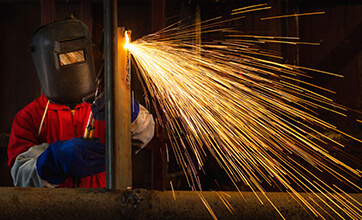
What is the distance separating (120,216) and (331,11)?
97.2 inches

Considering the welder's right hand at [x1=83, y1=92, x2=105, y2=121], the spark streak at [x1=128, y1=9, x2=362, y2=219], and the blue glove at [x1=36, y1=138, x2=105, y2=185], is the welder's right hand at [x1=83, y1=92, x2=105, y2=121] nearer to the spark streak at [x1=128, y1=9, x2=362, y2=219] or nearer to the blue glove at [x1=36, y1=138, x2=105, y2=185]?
the blue glove at [x1=36, y1=138, x2=105, y2=185]

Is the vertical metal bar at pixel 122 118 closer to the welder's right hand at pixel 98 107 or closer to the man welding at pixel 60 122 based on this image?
the welder's right hand at pixel 98 107

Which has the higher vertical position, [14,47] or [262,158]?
[14,47]

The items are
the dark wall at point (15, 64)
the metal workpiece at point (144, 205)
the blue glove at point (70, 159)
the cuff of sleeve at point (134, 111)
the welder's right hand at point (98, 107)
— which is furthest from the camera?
the dark wall at point (15, 64)

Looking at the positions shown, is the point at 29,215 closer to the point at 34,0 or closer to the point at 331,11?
the point at 34,0

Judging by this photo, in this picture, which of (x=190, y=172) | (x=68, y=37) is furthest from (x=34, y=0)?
(x=190, y=172)

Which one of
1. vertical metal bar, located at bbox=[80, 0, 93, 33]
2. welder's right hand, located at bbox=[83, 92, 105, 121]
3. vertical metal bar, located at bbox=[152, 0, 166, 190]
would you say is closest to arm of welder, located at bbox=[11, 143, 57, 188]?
welder's right hand, located at bbox=[83, 92, 105, 121]

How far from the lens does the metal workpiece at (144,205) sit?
0.96 meters

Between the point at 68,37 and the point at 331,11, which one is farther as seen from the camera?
the point at 331,11

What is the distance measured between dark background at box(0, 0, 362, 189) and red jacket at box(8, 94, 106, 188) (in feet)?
2.20

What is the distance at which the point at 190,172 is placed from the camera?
2.70 metres

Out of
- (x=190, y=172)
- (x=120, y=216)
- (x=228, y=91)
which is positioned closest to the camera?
(x=120, y=216)

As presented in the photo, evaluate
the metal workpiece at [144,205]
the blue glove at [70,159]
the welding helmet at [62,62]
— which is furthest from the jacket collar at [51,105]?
the metal workpiece at [144,205]

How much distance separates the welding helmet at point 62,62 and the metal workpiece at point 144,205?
91cm
